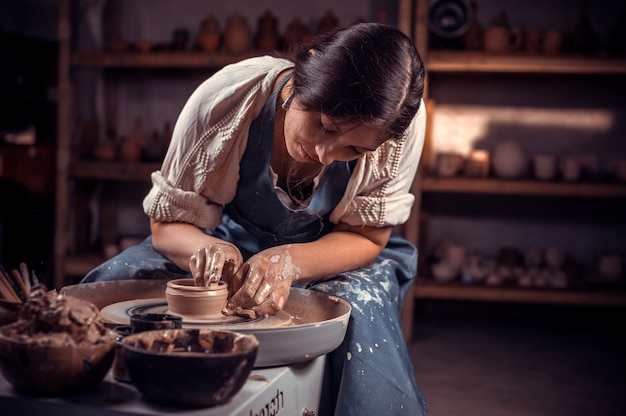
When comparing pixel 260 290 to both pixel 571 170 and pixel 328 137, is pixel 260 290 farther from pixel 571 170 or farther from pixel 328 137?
pixel 571 170

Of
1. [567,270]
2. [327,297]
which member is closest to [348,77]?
[327,297]

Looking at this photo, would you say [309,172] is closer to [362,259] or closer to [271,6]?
[362,259]

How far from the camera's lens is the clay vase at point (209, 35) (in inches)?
153

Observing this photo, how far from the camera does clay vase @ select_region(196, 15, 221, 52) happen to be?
3885 mm

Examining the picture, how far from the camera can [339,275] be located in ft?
5.45

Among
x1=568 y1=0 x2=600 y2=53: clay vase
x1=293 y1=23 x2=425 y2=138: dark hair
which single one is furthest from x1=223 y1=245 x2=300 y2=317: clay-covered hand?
x1=568 y1=0 x2=600 y2=53: clay vase

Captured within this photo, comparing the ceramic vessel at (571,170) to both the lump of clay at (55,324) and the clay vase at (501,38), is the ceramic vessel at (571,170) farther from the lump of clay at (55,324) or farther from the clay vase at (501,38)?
the lump of clay at (55,324)

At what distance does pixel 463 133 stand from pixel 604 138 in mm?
779

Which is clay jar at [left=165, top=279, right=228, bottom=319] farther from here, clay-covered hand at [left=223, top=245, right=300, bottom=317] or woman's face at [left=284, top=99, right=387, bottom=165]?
woman's face at [left=284, top=99, right=387, bottom=165]

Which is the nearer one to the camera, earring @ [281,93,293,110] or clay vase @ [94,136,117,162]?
earring @ [281,93,293,110]

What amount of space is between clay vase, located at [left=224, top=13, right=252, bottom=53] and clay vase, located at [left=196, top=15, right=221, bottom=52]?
5 cm

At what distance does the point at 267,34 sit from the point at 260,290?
2.75 metres

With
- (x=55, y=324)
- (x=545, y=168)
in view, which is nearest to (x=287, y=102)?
(x=55, y=324)

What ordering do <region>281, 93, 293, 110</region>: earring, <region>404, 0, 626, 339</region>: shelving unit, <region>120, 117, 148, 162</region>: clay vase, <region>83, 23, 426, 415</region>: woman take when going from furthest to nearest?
A: <region>120, 117, 148, 162</region>: clay vase → <region>404, 0, 626, 339</region>: shelving unit → <region>281, 93, 293, 110</region>: earring → <region>83, 23, 426, 415</region>: woman
